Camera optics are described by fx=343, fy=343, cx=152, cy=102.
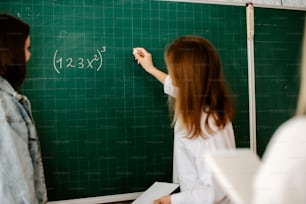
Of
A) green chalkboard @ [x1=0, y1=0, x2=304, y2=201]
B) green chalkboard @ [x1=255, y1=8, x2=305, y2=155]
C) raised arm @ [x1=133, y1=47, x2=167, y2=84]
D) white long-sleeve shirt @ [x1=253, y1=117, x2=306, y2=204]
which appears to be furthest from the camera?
green chalkboard @ [x1=255, y1=8, x2=305, y2=155]

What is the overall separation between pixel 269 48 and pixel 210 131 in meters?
0.73

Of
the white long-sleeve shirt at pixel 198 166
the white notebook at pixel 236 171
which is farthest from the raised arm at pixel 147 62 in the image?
the white notebook at pixel 236 171

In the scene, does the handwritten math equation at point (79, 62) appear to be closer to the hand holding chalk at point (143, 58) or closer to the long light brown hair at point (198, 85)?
the hand holding chalk at point (143, 58)

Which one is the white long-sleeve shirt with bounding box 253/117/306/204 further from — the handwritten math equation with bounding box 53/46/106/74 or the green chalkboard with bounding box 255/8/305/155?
the green chalkboard with bounding box 255/8/305/155

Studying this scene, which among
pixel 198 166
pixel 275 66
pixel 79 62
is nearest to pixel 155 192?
pixel 198 166

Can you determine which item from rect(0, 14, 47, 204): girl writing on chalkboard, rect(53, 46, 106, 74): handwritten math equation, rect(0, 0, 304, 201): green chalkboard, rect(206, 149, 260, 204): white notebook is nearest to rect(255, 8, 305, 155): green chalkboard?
rect(0, 0, 304, 201): green chalkboard

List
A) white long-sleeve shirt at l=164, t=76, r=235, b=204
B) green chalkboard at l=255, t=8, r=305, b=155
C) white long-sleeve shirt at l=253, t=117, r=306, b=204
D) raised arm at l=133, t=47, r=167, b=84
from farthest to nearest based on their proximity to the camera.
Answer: green chalkboard at l=255, t=8, r=305, b=155 → raised arm at l=133, t=47, r=167, b=84 → white long-sleeve shirt at l=164, t=76, r=235, b=204 → white long-sleeve shirt at l=253, t=117, r=306, b=204

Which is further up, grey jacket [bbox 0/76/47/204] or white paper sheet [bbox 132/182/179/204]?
grey jacket [bbox 0/76/47/204]

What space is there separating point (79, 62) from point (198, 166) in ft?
1.80

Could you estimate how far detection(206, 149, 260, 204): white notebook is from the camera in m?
0.32

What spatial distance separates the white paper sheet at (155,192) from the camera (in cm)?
120

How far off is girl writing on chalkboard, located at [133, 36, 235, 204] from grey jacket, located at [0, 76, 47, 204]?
1.36 feet

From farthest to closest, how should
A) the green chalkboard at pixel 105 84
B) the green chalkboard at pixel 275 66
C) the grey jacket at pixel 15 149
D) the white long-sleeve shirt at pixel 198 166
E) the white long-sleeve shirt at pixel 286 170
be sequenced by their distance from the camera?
the green chalkboard at pixel 275 66 < the green chalkboard at pixel 105 84 < the white long-sleeve shirt at pixel 198 166 < the grey jacket at pixel 15 149 < the white long-sleeve shirt at pixel 286 170

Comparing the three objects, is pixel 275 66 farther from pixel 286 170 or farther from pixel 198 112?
pixel 286 170
